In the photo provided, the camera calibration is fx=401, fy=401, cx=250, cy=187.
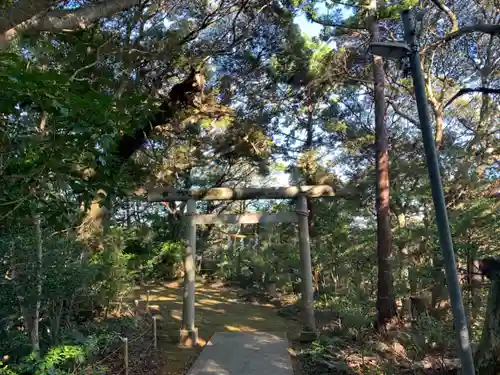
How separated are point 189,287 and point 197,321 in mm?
1771

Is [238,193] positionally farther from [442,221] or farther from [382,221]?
[442,221]

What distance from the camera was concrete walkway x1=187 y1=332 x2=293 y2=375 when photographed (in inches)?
225

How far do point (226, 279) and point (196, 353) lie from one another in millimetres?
8419

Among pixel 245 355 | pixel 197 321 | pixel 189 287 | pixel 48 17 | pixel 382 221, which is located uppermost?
pixel 48 17

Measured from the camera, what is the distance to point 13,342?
3.58m

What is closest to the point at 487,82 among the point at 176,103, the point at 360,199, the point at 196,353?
the point at 360,199

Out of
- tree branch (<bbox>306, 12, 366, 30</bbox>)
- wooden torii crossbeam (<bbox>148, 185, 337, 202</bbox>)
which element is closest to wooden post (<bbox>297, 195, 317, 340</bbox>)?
wooden torii crossbeam (<bbox>148, 185, 337, 202</bbox>)

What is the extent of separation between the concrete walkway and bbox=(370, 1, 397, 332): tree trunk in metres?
1.72

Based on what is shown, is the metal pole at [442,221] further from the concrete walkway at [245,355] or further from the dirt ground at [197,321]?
the dirt ground at [197,321]

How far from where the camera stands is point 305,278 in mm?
7512

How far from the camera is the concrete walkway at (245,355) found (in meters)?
5.71

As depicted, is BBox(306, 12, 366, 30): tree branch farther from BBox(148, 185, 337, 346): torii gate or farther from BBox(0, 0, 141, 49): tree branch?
BBox(0, 0, 141, 49): tree branch

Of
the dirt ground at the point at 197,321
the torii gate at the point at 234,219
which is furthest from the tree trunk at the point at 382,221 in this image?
the dirt ground at the point at 197,321

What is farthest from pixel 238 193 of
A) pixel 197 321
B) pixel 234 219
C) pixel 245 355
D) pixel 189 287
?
pixel 197 321
